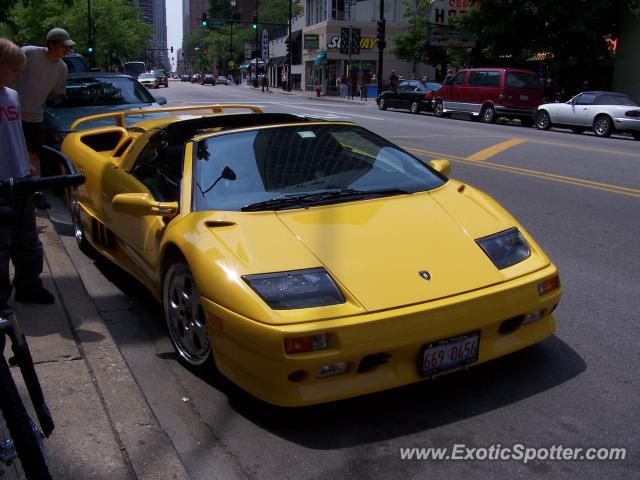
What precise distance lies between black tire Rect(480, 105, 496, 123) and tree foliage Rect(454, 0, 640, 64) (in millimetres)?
4994

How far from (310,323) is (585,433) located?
1.37m

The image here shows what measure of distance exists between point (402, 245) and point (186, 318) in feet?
4.19

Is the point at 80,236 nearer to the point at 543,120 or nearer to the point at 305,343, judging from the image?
the point at 305,343

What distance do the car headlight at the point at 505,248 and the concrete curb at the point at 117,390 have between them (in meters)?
1.88

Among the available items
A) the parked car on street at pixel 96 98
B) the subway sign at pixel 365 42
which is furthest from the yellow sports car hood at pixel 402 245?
the subway sign at pixel 365 42

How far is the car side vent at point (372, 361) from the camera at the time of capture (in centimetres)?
317

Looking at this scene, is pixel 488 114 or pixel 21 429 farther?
pixel 488 114

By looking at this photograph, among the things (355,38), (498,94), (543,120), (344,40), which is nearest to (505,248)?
(543,120)

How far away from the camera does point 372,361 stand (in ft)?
10.5

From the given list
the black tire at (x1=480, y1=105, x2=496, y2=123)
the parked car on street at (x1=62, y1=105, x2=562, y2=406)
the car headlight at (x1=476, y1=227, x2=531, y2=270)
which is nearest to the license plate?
the parked car on street at (x1=62, y1=105, x2=562, y2=406)

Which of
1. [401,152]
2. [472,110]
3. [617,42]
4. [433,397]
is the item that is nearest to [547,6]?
[617,42]

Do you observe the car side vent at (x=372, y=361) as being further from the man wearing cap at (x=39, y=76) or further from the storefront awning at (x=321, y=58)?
the storefront awning at (x=321, y=58)

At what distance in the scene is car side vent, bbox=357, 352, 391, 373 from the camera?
10.4ft

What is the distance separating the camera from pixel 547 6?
1038 inches
